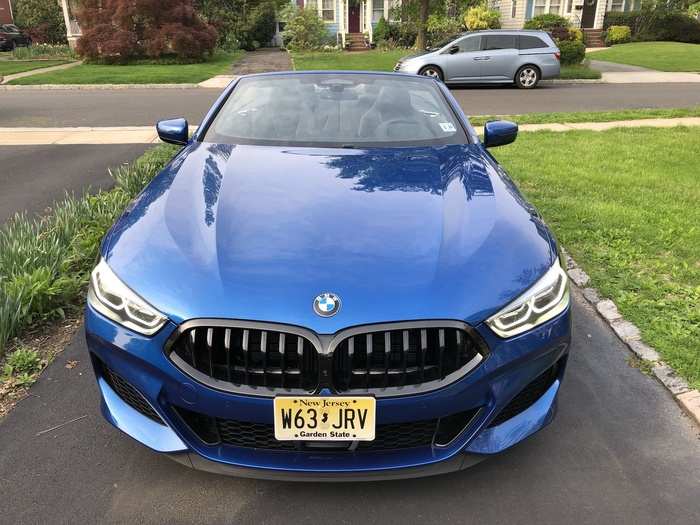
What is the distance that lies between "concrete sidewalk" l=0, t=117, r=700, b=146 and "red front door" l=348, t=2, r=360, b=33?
27776 mm

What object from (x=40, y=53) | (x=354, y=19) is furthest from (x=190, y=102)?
(x=354, y=19)

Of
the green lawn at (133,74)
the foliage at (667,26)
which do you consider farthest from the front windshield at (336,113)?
the foliage at (667,26)

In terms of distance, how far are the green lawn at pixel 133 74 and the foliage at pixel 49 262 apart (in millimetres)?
14369

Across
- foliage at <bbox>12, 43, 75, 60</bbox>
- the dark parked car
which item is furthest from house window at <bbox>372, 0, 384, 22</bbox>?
the dark parked car

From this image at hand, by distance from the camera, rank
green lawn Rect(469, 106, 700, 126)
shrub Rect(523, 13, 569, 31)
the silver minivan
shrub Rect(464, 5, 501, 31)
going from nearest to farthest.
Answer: green lawn Rect(469, 106, 700, 126) → the silver minivan → shrub Rect(523, 13, 569, 31) → shrub Rect(464, 5, 501, 31)

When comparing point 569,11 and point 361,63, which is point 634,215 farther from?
point 569,11

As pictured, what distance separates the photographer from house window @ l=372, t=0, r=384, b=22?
3390cm

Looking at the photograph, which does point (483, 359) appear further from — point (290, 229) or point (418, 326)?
point (290, 229)

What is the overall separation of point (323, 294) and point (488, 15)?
1218 inches

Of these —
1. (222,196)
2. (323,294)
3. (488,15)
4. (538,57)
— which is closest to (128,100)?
(538,57)

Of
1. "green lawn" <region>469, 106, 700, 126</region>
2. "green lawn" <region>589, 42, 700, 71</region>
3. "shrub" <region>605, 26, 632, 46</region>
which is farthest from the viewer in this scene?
"shrub" <region>605, 26, 632, 46</region>

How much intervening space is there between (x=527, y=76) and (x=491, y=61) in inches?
44.1

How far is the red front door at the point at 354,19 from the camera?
1379 inches

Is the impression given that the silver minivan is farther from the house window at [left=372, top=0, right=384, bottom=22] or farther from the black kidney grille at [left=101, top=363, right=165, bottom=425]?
the house window at [left=372, top=0, right=384, bottom=22]
